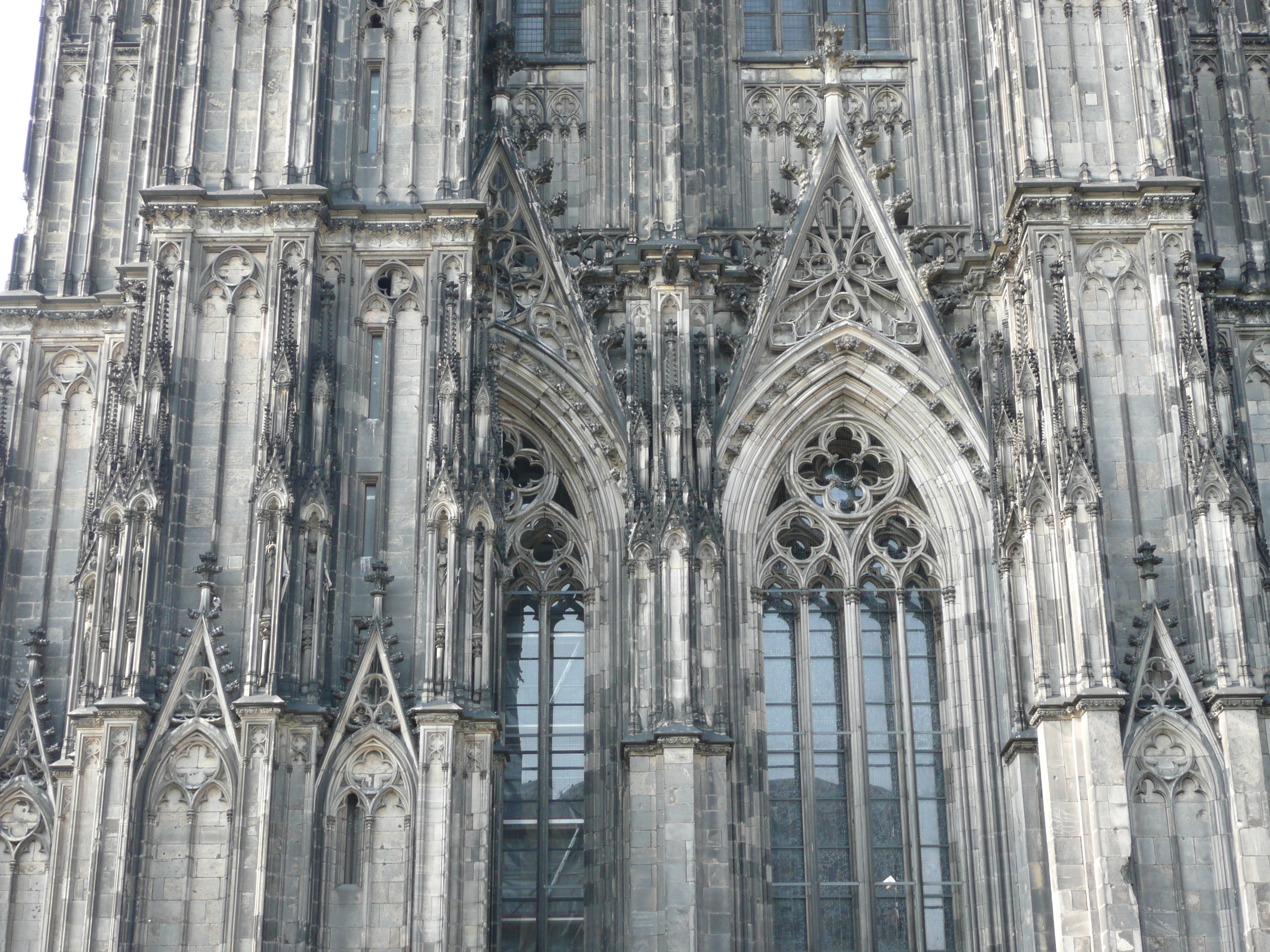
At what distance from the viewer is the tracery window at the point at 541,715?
1060 inches

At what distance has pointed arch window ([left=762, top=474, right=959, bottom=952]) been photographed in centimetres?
2698

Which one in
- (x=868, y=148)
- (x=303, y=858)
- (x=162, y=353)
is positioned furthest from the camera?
(x=868, y=148)

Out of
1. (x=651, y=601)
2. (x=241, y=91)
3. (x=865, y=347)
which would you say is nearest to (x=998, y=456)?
(x=865, y=347)

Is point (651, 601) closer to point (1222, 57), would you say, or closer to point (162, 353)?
point (162, 353)

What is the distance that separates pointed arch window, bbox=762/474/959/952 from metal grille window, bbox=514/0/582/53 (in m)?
7.93

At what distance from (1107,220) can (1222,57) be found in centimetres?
528

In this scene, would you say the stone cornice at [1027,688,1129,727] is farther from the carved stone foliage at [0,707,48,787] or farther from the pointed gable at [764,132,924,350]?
Result: the carved stone foliage at [0,707,48,787]

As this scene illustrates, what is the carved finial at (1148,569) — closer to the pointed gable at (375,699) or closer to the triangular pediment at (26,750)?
the pointed gable at (375,699)

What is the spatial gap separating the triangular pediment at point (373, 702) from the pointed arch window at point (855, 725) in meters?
5.59

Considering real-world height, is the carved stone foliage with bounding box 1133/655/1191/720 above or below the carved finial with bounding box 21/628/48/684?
below

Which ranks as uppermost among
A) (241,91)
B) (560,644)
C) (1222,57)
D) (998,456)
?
(1222,57)

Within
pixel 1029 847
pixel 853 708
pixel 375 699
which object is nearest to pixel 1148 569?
pixel 1029 847

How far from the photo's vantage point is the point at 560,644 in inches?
1123

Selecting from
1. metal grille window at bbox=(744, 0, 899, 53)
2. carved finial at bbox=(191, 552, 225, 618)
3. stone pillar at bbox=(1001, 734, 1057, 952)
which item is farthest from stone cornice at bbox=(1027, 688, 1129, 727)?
metal grille window at bbox=(744, 0, 899, 53)
